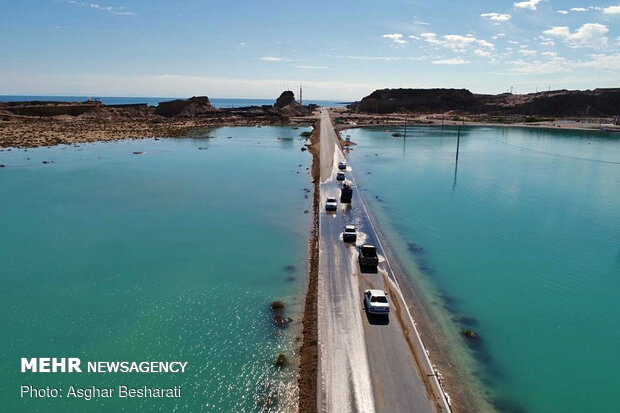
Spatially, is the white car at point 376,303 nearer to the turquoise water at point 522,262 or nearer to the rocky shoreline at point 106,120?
the turquoise water at point 522,262

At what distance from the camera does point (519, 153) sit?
333ft

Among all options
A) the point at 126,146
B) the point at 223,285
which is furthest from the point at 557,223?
the point at 126,146

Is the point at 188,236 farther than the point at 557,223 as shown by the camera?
No

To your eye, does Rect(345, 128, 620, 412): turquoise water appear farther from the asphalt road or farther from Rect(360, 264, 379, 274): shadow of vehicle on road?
Rect(360, 264, 379, 274): shadow of vehicle on road

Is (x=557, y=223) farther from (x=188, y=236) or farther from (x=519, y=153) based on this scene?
(x=519, y=153)

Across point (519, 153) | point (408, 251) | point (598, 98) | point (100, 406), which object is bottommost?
point (100, 406)

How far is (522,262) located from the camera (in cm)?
3475

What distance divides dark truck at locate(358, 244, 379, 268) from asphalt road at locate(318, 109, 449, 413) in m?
0.60

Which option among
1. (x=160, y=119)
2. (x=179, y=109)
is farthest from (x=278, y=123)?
(x=160, y=119)

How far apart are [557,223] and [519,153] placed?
62.5 meters

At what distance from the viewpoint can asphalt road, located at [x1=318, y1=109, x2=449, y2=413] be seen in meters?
17.0

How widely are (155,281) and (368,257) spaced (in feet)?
53.5

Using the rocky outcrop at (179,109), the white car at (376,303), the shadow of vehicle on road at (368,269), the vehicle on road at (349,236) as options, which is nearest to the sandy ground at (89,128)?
the rocky outcrop at (179,109)

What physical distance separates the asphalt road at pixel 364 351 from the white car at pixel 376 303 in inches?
16.6
